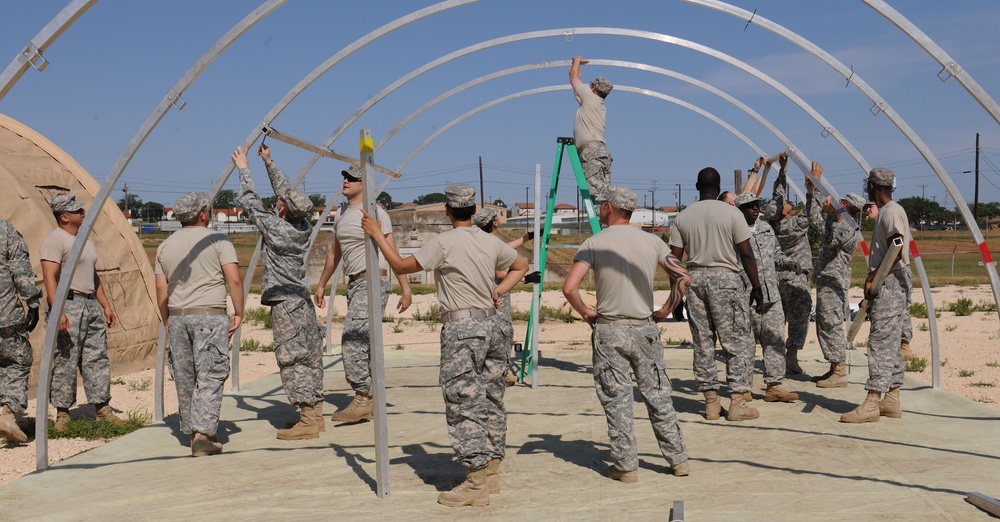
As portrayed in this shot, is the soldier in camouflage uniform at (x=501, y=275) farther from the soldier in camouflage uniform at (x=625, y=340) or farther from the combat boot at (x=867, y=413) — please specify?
the combat boot at (x=867, y=413)

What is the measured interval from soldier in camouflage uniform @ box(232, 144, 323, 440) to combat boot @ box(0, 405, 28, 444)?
2.16 meters

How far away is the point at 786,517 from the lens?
4750 millimetres

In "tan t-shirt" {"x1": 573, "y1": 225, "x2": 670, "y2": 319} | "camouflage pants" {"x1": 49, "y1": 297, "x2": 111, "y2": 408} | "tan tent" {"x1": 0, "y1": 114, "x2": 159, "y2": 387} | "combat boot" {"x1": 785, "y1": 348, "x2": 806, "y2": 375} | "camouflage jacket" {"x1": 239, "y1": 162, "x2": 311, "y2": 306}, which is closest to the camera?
"tan t-shirt" {"x1": 573, "y1": 225, "x2": 670, "y2": 319}

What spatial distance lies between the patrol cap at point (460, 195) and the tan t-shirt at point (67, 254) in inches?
137

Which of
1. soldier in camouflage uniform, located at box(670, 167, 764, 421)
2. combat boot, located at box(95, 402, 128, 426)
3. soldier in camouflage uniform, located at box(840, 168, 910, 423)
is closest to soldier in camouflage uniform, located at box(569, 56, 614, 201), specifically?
soldier in camouflage uniform, located at box(670, 167, 764, 421)

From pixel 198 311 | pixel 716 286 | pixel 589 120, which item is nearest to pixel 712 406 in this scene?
pixel 716 286

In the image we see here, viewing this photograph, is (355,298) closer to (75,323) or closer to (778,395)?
(75,323)

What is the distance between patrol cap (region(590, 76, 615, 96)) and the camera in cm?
830

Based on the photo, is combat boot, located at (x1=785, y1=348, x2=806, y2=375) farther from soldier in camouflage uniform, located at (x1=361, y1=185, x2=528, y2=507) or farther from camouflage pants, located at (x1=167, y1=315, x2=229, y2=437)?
camouflage pants, located at (x1=167, y1=315, x2=229, y2=437)

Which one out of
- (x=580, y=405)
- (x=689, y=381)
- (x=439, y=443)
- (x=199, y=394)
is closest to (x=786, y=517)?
(x=439, y=443)

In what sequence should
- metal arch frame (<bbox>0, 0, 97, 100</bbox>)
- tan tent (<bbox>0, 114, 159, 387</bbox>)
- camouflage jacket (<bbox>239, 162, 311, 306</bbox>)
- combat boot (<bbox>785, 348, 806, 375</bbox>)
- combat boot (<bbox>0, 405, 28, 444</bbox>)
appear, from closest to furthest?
1. metal arch frame (<bbox>0, 0, 97, 100</bbox>)
2. camouflage jacket (<bbox>239, 162, 311, 306</bbox>)
3. combat boot (<bbox>0, 405, 28, 444</bbox>)
4. combat boot (<bbox>785, 348, 806, 375</bbox>)
5. tan tent (<bbox>0, 114, 159, 387</bbox>)

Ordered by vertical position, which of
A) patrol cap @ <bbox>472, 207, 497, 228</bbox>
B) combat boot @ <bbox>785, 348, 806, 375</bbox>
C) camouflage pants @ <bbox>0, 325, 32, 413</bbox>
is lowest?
combat boot @ <bbox>785, 348, 806, 375</bbox>

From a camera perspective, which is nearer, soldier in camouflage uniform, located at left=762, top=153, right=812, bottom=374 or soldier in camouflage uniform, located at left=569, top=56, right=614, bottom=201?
soldier in camouflage uniform, located at left=569, top=56, right=614, bottom=201

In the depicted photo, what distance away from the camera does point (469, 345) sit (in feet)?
17.0
